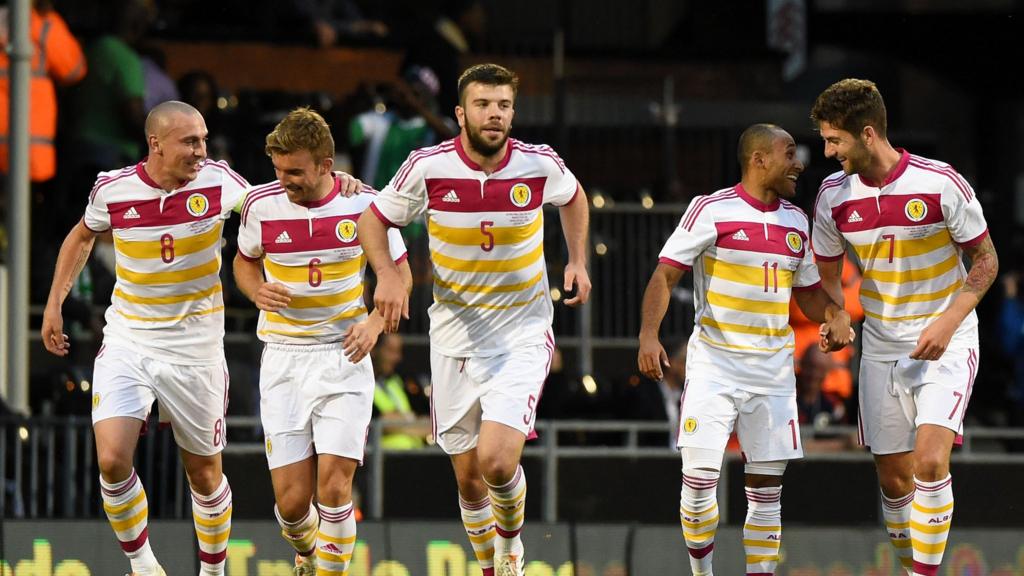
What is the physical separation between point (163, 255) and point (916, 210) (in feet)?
12.5

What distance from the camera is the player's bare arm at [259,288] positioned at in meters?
9.27

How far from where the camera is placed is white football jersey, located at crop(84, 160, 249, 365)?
965cm

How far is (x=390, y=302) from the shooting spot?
28.9ft

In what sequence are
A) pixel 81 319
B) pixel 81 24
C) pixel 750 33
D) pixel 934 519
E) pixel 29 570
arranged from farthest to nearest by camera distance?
pixel 750 33 < pixel 81 24 < pixel 81 319 < pixel 29 570 < pixel 934 519

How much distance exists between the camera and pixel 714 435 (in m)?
9.23

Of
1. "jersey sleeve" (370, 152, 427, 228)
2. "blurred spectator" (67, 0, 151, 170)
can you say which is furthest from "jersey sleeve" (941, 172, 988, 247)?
"blurred spectator" (67, 0, 151, 170)

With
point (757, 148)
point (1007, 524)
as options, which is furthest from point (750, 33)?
point (757, 148)

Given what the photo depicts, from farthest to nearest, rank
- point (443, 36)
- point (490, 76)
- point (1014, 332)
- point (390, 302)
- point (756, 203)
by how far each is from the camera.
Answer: point (443, 36) → point (1014, 332) → point (756, 203) → point (490, 76) → point (390, 302)

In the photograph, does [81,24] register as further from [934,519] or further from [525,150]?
[934,519]

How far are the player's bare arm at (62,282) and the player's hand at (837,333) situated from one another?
12.6 ft

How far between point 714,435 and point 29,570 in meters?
4.38

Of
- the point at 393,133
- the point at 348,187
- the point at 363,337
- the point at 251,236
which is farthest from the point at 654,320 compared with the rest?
the point at 393,133

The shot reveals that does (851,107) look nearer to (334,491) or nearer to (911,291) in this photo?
(911,291)

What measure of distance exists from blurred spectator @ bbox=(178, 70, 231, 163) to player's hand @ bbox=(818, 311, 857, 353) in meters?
6.81
